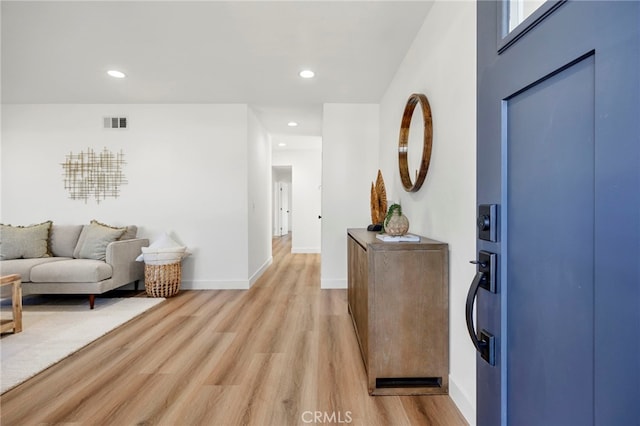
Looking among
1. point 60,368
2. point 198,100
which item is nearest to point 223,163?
point 198,100

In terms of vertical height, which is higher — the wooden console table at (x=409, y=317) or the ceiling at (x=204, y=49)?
the ceiling at (x=204, y=49)

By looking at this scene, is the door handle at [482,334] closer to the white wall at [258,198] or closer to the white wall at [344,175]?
the white wall at [344,175]

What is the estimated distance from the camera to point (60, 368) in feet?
6.55

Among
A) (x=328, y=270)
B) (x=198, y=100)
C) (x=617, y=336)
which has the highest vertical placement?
(x=198, y=100)

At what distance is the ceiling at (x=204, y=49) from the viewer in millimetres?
2072

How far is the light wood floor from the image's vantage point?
5.05ft

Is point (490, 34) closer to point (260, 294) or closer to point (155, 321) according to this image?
point (155, 321)

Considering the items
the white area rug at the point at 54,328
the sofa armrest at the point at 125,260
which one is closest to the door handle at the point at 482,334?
the white area rug at the point at 54,328

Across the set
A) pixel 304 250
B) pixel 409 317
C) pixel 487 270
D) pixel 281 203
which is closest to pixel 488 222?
pixel 487 270

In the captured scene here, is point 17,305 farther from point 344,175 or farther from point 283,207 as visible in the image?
point 283,207

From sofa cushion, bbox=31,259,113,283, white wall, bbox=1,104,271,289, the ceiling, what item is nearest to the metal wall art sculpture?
white wall, bbox=1,104,271,289

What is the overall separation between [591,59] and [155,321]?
3333 millimetres

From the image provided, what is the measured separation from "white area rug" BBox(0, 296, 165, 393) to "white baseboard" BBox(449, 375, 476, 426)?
2.54 m

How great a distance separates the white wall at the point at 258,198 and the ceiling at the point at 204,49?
0.73 m
